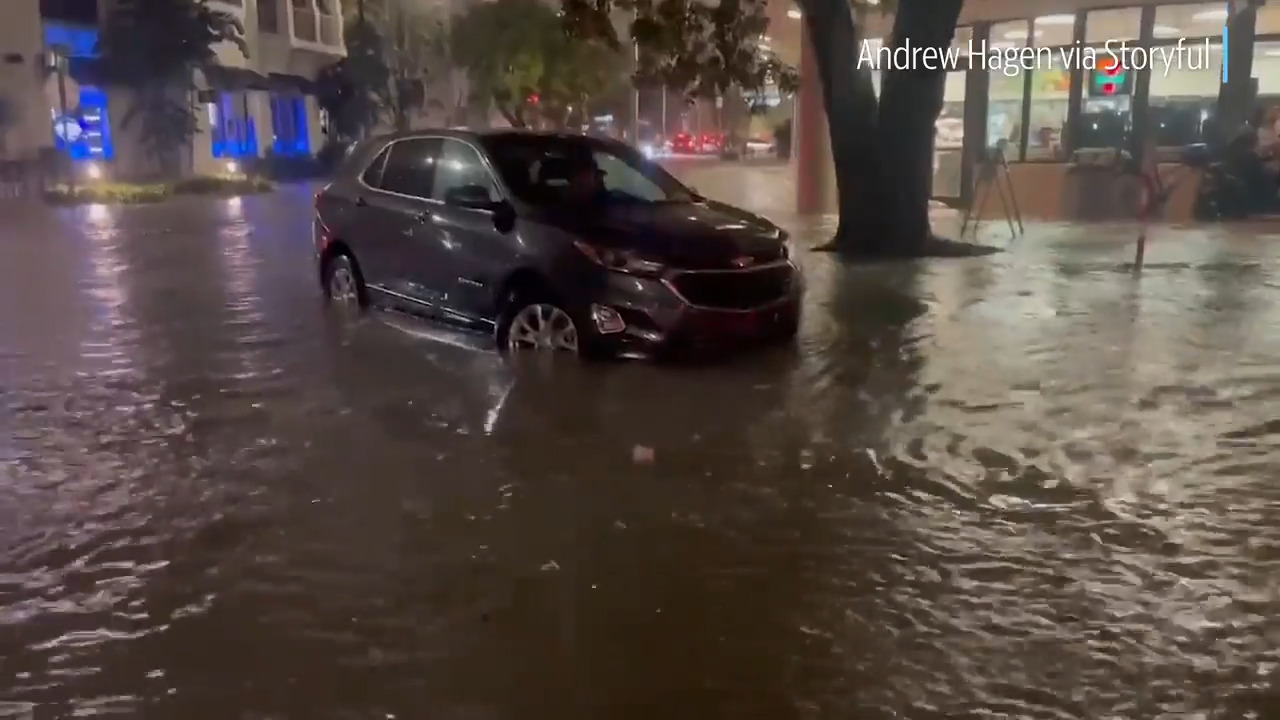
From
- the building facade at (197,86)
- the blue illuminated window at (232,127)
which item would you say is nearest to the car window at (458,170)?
the building facade at (197,86)

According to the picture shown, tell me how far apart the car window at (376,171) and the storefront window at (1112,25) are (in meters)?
15.2

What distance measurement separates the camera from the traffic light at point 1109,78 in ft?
68.7

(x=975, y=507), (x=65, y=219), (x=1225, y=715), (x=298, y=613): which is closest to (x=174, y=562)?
(x=298, y=613)

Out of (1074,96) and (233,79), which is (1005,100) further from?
(233,79)

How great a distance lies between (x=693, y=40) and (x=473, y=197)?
9.54 metres

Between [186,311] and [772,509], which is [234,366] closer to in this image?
[186,311]

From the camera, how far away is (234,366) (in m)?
8.99

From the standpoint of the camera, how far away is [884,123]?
15.8 meters

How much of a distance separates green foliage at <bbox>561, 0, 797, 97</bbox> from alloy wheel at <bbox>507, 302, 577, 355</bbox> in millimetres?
7391

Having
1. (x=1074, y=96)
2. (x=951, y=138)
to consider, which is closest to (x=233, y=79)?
(x=951, y=138)

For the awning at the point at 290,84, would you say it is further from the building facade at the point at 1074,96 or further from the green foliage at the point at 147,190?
the building facade at the point at 1074,96

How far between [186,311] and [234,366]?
9.49 feet

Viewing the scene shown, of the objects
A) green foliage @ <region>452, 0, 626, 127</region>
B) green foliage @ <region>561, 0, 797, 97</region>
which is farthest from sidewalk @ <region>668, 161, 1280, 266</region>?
green foliage @ <region>452, 0, 626, 127</region>

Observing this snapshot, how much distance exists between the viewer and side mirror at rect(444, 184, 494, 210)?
8.66 metres
